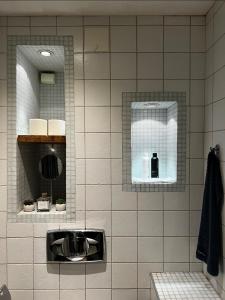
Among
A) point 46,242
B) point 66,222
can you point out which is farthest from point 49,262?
point 66,222

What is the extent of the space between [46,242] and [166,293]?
31.4 inches

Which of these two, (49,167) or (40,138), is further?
(49,167)

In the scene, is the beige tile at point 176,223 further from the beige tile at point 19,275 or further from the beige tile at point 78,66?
the beige tile at point 78,66

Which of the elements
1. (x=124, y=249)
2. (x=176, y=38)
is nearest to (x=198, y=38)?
(x=176, y=38)

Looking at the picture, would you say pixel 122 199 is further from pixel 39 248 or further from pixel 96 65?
pixel 96 65

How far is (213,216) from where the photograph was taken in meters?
1.41

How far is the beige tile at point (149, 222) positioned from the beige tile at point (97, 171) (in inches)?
12.7

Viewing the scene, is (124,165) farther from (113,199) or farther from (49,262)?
(49,262)

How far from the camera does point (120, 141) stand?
1.67 metres

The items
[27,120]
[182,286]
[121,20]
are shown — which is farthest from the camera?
[27,120]

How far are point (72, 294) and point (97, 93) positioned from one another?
133cm

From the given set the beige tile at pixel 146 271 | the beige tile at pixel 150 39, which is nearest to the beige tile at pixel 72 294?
the beige tile at pixel 146 271

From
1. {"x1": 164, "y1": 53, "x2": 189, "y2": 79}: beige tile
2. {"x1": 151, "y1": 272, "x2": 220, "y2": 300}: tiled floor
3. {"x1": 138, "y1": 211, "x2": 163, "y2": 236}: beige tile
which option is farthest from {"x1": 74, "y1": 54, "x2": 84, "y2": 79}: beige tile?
{"x1": 151, "y1": 272, "x2": 220, "y2": 300}: tiled floor

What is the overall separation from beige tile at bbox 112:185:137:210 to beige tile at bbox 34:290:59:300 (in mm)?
692
